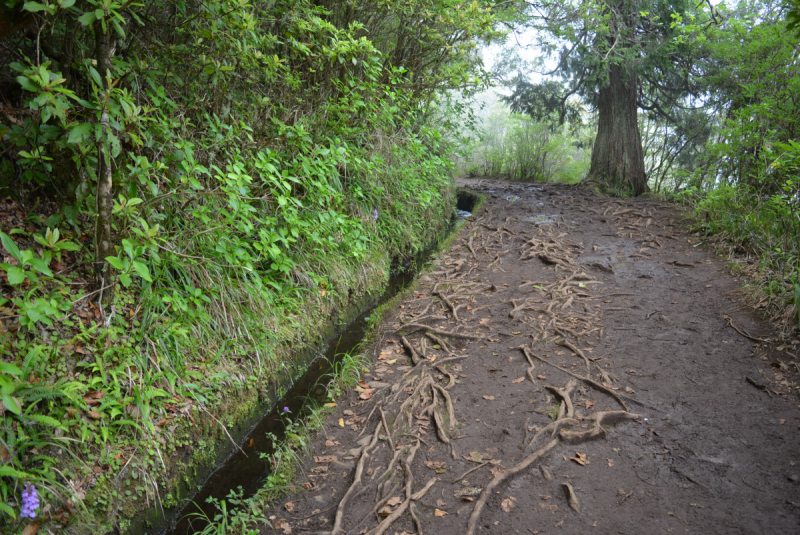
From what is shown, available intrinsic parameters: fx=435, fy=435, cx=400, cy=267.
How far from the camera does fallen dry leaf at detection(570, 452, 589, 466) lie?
2.87 meters

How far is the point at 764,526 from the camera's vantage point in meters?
2.26

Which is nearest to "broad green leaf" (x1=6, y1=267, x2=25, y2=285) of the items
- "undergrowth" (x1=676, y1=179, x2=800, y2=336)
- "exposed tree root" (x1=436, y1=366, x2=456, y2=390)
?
"exposed tree root" (x1=436, y1=366, x2=456, y2=390)

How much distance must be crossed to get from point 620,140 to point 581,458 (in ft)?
35.0

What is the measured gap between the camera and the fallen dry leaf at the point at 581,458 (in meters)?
2.87

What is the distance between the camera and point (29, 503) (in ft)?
7.04

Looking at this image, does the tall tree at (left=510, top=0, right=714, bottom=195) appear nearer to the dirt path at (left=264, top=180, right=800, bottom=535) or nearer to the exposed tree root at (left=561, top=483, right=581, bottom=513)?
the dirt path at (left=264, top=180, right=800, bottom=535)

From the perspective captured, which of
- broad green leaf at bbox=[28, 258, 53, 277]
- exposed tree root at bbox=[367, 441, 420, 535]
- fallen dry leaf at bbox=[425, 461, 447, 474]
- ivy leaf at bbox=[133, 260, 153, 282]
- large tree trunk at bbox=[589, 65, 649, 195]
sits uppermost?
large tree trunk at bbox=[589, 65, 649, 195]

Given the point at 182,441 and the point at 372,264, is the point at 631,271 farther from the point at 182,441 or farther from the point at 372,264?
the point at 182,441

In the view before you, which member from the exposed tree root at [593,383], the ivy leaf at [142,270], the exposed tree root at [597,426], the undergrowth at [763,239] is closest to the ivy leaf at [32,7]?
the ivy leaf at [142,270]

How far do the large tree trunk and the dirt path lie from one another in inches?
235

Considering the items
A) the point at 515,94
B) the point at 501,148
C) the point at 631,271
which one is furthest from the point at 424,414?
the point at 501,148

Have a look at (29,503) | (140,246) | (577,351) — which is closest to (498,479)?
(577,351)

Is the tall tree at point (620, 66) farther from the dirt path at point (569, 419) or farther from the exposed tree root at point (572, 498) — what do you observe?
the exposed tree root at point (572, 498)

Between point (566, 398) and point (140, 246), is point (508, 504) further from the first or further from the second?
point (140, 246)
